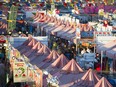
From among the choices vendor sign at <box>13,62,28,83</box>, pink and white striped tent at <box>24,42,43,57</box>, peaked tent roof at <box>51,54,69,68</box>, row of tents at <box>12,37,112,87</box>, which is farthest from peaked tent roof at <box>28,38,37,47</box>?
vendor sign at <box>13,62,28,83</box>

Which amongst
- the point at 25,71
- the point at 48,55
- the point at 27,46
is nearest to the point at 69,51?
the point at 27,46

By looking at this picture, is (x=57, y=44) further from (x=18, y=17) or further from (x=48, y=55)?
(x=18, y=17)

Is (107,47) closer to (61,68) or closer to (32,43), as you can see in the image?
(32,43)

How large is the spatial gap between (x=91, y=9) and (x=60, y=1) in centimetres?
1553

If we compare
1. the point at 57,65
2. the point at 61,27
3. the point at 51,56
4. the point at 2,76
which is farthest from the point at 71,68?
the point at 61,27

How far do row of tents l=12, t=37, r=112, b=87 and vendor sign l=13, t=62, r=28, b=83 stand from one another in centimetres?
86

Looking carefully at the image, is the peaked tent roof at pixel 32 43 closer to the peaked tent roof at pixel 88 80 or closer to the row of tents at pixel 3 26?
the row of tents at pixel 3 26

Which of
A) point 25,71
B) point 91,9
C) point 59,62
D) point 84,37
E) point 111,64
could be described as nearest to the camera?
point 25,71

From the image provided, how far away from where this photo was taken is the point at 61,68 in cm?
1727

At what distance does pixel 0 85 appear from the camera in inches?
720

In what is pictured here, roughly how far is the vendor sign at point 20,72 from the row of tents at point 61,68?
86cm

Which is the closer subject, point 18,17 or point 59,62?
point 59,62

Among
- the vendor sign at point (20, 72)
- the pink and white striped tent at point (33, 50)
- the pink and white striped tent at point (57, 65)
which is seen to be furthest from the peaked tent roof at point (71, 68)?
the pink and white striped tent at point (33, 50)

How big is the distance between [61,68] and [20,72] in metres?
1.91
